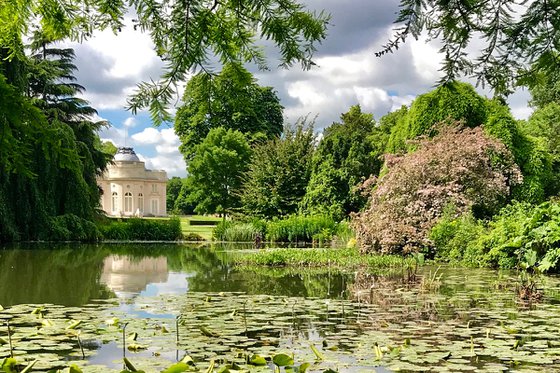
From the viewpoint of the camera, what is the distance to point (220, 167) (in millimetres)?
31266

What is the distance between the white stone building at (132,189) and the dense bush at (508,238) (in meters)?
34.0

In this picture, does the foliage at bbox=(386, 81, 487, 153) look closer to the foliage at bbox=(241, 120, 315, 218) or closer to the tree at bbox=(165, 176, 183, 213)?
the foliage at bbox=(241, 120, 315, 218)

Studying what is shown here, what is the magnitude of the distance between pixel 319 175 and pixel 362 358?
61.1ft

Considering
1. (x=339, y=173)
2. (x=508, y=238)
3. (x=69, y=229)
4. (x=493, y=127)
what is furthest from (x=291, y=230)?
(x=508, y=238)

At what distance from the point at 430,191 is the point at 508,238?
2.54 m

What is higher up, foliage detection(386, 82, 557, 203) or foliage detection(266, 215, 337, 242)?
foliage detection(386, 82, 557, 203)

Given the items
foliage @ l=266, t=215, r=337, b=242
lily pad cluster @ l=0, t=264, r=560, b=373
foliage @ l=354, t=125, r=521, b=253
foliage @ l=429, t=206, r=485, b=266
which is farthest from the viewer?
foliage @ l=266, t=215, r=337, b=242

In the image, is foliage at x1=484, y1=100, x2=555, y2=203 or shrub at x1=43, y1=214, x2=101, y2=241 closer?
foliage at x1=484, y1=100, x2=555, y2=203

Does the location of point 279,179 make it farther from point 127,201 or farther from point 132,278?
point 127,201

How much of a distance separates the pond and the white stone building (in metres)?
33.9

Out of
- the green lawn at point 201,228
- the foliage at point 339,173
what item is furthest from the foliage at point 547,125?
the green lawn at point 201,228

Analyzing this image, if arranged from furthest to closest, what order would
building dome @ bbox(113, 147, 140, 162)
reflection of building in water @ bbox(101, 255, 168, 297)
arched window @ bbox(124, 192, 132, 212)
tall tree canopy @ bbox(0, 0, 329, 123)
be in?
building dome @ bbox(113, 147, 140, 162), arched window @ bbox(124, 192, 132, 212), reflection of building in water @ bbox(101, 255, 168, 297), tall tree canopy @ bbox(0, 0, 329, 123)

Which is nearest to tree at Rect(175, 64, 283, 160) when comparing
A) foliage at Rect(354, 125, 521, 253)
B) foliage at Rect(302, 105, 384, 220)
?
foliage at Rect(354, 125, 521, 253)

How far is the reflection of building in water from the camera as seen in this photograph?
8.73m
